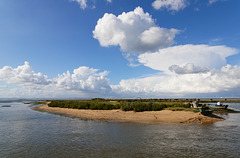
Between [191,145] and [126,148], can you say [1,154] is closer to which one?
[126,148]

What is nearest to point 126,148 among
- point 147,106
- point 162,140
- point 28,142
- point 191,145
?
point 162,140

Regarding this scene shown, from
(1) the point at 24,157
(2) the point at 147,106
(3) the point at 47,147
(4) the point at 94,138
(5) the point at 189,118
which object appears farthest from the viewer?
(2) the point at 147,106

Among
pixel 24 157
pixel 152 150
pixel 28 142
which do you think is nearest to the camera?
pixel 24 157

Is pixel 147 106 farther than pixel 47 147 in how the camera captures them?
Yes

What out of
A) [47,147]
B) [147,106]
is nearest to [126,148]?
[47,147]

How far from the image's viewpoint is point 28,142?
53.1 feet

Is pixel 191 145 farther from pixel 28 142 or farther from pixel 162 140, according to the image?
pixel 28 142

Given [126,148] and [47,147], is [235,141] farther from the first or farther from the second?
[47,147]

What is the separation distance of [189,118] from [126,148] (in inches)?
774

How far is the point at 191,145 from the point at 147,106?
2407 cm

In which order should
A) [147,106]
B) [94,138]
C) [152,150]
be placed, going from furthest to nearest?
[147,106], [94,138], [152,150]

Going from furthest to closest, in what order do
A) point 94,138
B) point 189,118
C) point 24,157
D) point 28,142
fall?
point 189,118 < point 94,138 < point 28,142 < point 24,157

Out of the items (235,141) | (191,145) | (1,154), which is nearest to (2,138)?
Result: (1,154)

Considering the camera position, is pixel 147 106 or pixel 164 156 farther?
pixel 147 106
